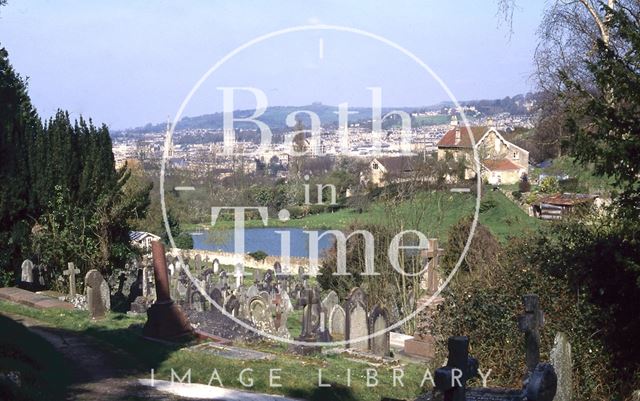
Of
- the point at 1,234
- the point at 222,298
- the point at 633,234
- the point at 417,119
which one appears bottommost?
the point at 222,298

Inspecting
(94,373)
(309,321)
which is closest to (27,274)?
(309,321)

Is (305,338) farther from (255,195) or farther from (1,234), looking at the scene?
(255,195)

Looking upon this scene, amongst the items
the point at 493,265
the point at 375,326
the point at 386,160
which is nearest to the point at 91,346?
the point at 375,326

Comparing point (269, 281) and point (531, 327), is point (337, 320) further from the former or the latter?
point (269, 281)

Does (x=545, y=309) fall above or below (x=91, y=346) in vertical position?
above

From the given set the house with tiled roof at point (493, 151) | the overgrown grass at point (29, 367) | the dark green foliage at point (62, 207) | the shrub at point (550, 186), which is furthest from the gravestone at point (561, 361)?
the shrub at point (550, 186)

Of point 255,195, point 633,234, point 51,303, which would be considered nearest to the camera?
point 633,234
